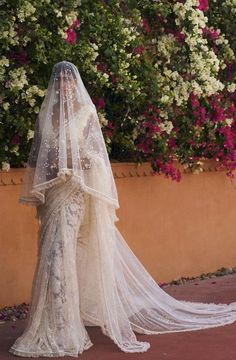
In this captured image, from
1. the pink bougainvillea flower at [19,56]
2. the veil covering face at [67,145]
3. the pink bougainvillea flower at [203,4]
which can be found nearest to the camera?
the veil covering face at [67,145]

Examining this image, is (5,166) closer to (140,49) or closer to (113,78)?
(113,78)

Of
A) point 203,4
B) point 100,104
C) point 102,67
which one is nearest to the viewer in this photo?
point 102,67

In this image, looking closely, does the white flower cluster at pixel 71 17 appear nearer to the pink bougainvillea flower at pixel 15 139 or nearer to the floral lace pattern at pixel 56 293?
the pink bougainvillea flower at pixel 15 139

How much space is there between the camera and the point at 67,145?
24.4 feet

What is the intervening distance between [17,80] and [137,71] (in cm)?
196

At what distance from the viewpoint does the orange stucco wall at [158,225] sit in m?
9.48

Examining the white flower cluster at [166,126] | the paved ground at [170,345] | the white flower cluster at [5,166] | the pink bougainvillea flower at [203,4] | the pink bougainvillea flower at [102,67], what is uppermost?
the pink bougainvillea flower at [203,4]

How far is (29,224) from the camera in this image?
9.68 meters

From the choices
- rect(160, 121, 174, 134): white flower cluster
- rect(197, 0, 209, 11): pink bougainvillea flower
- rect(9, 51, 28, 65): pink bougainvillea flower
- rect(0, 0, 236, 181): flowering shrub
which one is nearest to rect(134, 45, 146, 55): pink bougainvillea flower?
rect(0, 0, 236, 181): flowering shrub

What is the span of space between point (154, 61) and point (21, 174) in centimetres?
250

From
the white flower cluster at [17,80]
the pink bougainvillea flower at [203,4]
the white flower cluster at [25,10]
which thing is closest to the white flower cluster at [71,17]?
the white flower cluster at [25,10]

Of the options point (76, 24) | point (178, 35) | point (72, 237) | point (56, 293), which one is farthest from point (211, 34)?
point (56, 293)

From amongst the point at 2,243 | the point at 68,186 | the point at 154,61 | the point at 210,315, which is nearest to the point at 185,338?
the point at 210,315

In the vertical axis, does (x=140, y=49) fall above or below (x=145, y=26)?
below
